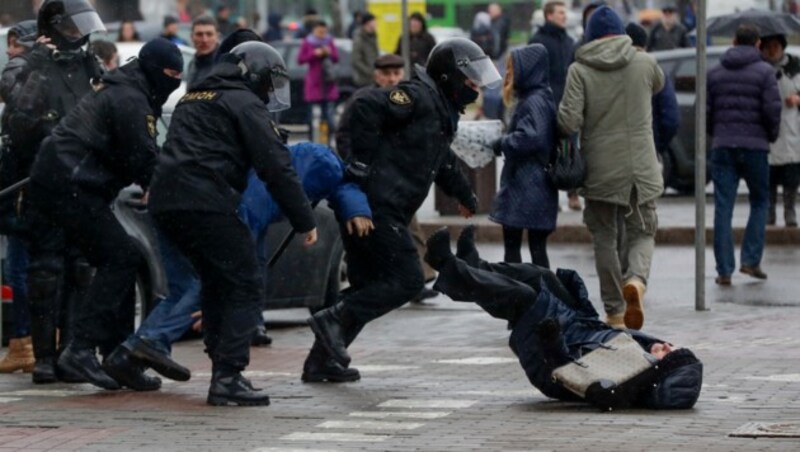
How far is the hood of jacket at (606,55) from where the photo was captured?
13.1m

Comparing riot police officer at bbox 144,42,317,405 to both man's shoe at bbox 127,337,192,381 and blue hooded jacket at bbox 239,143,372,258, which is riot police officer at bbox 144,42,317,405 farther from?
blue hooded jacket at bbox 239,143,372,258

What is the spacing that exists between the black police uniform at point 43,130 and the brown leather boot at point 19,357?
470mm

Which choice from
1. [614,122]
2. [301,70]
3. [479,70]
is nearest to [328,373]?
[479,70]

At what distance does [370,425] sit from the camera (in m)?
9.55

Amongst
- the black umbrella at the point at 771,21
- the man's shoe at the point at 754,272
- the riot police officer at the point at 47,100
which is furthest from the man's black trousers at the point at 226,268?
the black umbrella at the point at 771,21

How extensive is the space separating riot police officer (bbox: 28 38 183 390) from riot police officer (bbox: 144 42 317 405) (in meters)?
0.42

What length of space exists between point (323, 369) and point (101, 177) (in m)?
1.47

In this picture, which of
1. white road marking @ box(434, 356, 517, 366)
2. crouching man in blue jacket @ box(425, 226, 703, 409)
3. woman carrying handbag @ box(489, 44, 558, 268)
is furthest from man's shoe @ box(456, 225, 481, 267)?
woman carrying handbag @ box(489, 44, 558, 268)

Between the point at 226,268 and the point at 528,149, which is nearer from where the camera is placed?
the point at 226,268

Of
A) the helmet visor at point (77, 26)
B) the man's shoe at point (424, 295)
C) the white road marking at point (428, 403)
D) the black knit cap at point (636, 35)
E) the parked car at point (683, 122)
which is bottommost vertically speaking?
the parked car at point (683, 122)

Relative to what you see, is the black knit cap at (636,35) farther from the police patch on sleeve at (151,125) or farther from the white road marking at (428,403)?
the white road marking at (428,403)

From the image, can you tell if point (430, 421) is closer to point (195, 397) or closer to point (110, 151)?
point (195, 397)

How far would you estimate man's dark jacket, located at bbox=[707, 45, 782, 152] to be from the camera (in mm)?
15742

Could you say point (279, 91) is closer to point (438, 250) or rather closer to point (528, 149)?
point (438, 250)
